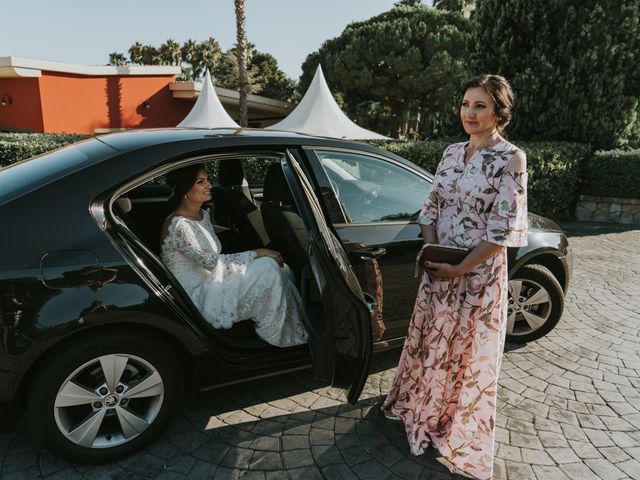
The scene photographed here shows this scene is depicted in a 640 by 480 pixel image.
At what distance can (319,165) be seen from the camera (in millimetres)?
2896

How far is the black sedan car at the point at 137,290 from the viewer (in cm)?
199

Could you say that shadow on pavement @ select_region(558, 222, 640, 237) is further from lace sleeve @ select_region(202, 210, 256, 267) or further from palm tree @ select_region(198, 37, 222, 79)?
palm tree @ select_region(198, 37, 222, 79)

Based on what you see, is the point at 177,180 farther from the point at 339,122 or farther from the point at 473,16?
the point at 339,122

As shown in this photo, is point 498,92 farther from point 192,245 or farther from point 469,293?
point 192,245

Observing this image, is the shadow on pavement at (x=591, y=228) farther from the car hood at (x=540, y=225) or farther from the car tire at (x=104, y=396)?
the car tire at (x=104, y=396)

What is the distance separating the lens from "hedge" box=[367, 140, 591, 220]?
8617 mm

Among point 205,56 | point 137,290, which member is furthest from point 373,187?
point 205,56

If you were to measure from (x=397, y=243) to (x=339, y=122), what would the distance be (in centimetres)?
1068

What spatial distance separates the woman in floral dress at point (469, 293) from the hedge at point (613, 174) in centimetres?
824

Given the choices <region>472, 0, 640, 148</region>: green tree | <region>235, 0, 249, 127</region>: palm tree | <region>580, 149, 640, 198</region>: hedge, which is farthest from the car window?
<region>235, 0, 249, 127</region>: palm tree

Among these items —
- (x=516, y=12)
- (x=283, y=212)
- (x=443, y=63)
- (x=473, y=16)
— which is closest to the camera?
(x=283, y=212)

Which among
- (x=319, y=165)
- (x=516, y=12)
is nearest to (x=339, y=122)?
(x=516, y=12)

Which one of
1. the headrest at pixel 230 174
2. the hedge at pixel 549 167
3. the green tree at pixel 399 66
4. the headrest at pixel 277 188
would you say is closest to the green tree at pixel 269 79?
the green tree at pixel 399 66

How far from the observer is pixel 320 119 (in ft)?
42.9
